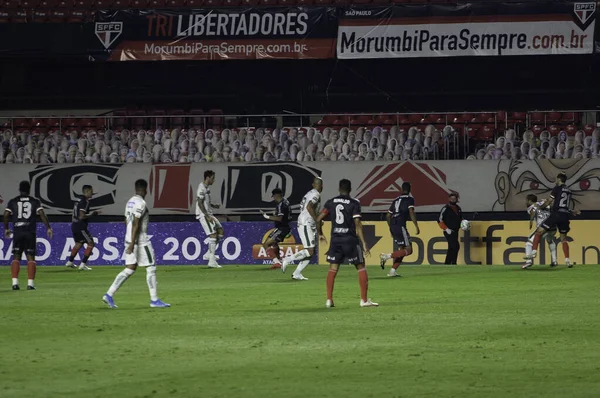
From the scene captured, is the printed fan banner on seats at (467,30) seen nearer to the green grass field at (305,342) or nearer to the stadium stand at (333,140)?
the stadium stand at (333,140)

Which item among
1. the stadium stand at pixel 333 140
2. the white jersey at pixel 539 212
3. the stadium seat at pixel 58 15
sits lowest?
the white jersey at pixel 539 212

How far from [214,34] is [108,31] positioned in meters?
3.88

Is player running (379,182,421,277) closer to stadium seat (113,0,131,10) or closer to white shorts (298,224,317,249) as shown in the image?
white shorts (298,224,317,249)

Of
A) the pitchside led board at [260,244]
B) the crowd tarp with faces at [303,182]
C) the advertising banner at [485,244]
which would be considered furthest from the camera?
the crowd tarp with faces at [303,182]

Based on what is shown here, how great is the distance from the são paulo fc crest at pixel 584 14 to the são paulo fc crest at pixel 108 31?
16.0 metres

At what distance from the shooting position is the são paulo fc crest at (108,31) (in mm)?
40000

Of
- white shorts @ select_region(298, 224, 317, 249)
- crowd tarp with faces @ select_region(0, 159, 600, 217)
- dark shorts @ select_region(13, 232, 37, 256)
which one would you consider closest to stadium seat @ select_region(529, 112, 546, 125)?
crowd tarp with faces @ select_region(0, 159, 600, 217)

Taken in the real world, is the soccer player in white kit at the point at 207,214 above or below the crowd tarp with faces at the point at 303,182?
below

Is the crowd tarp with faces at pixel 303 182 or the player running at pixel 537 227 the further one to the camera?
the crowd tarp with faces at pixel 303 182

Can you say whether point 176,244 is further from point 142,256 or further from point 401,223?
point 142,256

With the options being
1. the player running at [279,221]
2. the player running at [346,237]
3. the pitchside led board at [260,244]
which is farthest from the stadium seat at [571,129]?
the player running at [346,237]

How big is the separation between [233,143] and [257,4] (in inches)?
259

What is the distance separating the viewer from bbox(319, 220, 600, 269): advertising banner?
3175 cm

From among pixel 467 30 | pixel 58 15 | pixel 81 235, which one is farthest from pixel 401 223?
pixel 58 15
